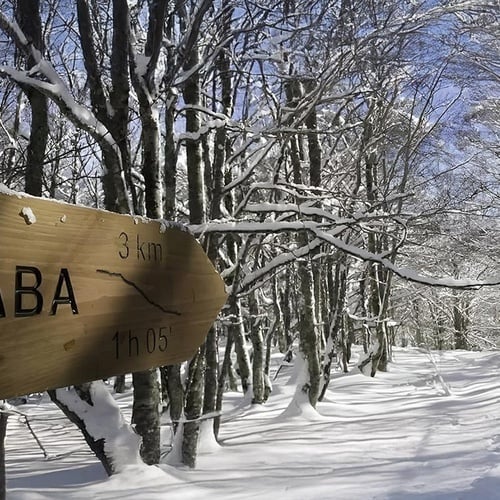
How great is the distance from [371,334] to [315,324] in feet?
36.6

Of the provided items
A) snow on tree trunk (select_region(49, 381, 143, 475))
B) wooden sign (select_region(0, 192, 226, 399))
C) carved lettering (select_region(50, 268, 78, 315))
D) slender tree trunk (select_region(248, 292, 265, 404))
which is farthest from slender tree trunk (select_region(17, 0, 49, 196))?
slender tree trunk (select_region(248, 292, 265, 404))

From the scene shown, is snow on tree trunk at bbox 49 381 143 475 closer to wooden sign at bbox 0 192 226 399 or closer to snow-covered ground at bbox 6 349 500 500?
snow-covered ground at bbox 6 349 500 500

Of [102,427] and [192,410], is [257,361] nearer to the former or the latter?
[192,410]

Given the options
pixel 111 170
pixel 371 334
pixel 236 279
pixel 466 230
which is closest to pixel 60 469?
pixel 236 279

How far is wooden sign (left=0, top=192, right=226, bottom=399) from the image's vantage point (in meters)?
0.77

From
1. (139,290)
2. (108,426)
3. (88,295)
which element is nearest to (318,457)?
(108,426)

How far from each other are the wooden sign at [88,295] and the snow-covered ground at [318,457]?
6.68 ft

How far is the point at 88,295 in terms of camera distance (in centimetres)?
89

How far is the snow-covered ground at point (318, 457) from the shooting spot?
3199 mm

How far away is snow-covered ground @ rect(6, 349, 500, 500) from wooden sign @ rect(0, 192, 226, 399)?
2.04m

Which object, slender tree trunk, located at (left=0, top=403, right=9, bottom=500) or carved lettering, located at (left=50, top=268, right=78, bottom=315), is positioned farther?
slender tree trunk, located at (left=0, top=403, right=9, bottom=500)

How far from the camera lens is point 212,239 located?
14.1ft

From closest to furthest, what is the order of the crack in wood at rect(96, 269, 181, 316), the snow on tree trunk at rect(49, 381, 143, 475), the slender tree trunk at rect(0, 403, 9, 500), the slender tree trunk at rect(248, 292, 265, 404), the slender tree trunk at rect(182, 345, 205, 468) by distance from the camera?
the crack in wood at rect(96, 269, 181, 316) < the slender tree trunk at rect(0, 403, 9, 500) < the snow on tree trunk at rect(49, 381, 143, 475) < the slender tree trunk at rect(182, 345, 205, 468) < the slender tree trunk at rect(248, 292, 265, 404)

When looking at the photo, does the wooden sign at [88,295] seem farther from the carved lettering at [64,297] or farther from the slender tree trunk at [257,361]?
the slender tree trunk at [257,361]
